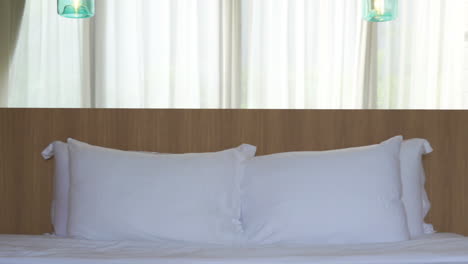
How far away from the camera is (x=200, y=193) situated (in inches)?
76.2

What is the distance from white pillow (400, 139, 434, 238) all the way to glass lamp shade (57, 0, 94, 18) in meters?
1.32

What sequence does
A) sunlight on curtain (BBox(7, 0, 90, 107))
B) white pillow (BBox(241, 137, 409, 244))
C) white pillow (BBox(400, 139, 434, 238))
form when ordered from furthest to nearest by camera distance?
sunlight on curtain (BBox(7, 0, 90, 107))
white pillow (BBox(400, 139, 434, 238))
white pillow (BBox(241, 137, 409, 244))

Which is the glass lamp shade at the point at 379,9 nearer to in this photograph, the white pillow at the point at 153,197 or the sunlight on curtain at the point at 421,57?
the white pillow at the point at 153,197

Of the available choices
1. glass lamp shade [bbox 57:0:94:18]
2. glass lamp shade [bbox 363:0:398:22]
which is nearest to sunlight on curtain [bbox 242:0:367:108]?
glass lamp shade [bbox 363:0:398:22]

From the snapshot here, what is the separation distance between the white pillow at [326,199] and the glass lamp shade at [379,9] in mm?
503

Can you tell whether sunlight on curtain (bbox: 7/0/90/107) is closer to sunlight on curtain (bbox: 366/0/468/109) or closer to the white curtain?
the white curtain

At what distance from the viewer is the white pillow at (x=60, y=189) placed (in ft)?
6.79

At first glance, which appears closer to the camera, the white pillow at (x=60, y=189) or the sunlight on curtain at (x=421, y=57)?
the white pillow at (x=60, y=189)

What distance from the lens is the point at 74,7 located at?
219 cm

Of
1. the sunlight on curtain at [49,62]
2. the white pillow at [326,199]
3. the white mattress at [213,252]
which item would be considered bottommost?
the white mattress at [213,252]

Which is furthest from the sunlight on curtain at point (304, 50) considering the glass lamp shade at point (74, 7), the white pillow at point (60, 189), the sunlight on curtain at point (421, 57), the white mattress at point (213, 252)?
the white mattress at point (213, 252)

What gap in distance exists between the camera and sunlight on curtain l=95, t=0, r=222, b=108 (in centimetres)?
305

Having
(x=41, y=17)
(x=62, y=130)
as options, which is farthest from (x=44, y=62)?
(x=62, y=130)

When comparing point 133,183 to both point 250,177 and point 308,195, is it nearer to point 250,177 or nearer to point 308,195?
point 250,177
